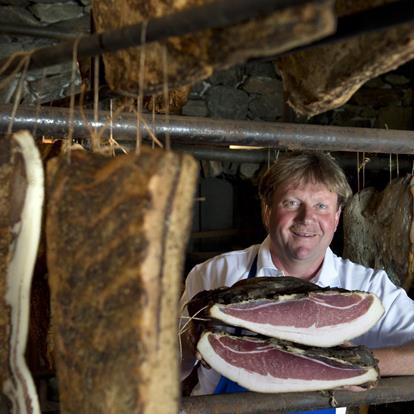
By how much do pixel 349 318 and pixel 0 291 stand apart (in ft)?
3.44

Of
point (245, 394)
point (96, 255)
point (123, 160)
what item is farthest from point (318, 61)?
point (245, 394)

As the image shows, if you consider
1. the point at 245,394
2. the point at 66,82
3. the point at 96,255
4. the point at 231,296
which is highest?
the point at 66,82

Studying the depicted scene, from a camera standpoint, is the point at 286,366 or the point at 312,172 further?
the point at 312,172

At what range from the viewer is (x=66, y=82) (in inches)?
203

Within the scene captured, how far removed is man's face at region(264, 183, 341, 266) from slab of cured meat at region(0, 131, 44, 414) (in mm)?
1656

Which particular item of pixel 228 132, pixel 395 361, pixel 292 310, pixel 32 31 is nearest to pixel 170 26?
pixel 228 132

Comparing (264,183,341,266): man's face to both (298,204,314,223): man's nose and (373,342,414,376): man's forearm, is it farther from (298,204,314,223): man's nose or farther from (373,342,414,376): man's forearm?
(373,342,414,376): man's forearm

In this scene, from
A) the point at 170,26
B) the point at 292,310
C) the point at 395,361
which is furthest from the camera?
the point at 395,361

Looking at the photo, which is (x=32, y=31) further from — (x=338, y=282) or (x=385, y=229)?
(x=338, y=282)

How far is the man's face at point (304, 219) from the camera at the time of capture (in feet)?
9.08

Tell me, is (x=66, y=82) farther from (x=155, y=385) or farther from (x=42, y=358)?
(x=155, y=385)

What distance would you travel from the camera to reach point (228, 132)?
1.94m

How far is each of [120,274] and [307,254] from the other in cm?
182

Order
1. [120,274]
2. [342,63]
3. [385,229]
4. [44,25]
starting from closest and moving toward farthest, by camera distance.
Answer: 1. [120,274]
2. [342,63]
3. [385,229]
4. [44,25]
